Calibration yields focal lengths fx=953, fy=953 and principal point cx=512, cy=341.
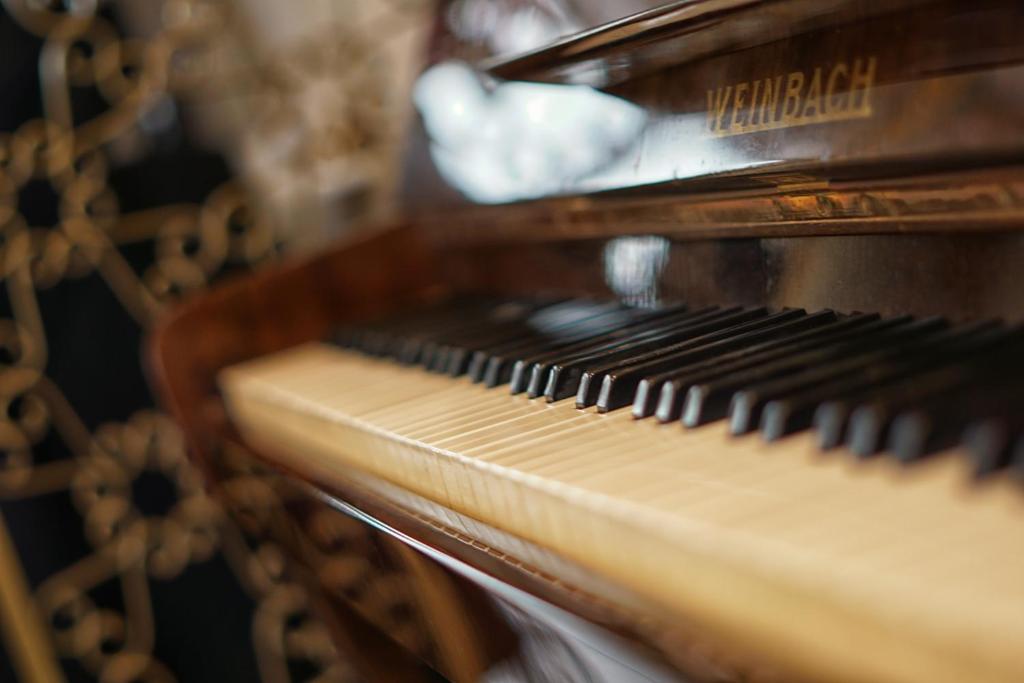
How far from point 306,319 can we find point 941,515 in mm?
1208

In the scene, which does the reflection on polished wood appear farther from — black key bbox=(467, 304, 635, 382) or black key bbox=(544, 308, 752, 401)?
black key bbox=(467, 304, 635, 382)

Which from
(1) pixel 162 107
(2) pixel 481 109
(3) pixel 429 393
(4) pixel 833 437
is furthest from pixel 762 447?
(1) pixel 162 107

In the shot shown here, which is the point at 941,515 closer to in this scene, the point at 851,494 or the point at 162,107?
the point at 851,494

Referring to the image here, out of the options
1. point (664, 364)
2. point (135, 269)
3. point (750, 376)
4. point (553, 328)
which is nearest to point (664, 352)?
point (664, 364)

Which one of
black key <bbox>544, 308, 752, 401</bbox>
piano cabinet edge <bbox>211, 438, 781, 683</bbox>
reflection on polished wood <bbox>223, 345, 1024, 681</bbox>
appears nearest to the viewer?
reflection on polished wood <bbox>223, 345, 1024, 681</bbox>

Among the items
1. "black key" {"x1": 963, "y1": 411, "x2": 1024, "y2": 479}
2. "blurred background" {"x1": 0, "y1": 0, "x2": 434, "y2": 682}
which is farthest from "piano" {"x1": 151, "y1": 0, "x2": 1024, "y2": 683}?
"blurred background" {"x1": 0, "y1": 0, "x2": 434, "y2": 682}

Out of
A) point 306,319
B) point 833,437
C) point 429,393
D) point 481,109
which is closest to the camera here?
point 833,437

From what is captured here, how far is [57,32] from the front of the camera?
1787mm

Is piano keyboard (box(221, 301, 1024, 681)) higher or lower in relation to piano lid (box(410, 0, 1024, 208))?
lower

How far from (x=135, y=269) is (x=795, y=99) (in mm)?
1506

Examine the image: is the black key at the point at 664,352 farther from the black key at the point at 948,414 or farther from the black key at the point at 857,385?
the black key at the point at 948,414

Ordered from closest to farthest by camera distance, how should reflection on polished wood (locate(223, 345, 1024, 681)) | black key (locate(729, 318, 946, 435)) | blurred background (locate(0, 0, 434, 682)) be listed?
reflection on polished wood (locate(223, 345, 1024, 681))
black key (locate(729, 318, 946, 435))
blurred background (locate(0, 0, 434, 682))

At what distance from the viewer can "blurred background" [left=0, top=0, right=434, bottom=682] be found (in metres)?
1.79

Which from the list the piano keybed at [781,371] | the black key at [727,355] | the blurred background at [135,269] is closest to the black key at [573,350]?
the piano keybed at [781,371]
